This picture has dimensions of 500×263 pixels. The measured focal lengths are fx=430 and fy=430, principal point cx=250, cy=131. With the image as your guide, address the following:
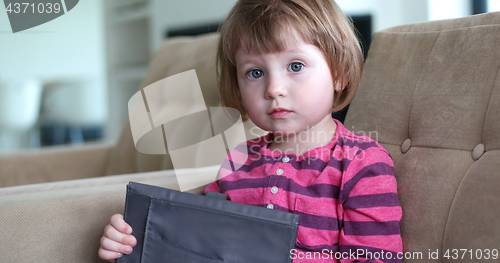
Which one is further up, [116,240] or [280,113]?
[280,113]

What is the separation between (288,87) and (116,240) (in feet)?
1.24

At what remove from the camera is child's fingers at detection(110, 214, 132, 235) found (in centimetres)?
69

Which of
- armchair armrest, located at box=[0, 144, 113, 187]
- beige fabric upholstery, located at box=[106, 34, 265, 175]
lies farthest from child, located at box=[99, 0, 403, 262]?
armchair armrest, located at box=[0, 144, 113, 187]

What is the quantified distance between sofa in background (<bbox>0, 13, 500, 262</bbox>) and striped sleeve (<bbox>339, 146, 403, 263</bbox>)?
0.06 meters

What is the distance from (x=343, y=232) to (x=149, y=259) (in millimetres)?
315

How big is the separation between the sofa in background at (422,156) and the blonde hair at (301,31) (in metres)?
0.11

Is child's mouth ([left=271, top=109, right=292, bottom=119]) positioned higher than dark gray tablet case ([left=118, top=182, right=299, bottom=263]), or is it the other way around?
child's mouth ([left=271, top=109, right=292, bottom=119])

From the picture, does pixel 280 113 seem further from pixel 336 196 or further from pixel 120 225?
pixel 120 225

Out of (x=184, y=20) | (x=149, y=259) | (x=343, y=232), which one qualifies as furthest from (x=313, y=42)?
(x=184, y=20)

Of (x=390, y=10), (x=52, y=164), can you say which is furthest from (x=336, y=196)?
(x=390, y=10)

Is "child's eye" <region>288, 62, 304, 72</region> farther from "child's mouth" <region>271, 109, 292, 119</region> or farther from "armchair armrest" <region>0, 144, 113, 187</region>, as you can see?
"armchair armrest" <region>0, 144, 113, 187</region>

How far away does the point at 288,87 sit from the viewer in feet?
2.43

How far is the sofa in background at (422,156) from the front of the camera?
67 cm

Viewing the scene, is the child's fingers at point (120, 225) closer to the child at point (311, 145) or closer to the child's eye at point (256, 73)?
the child at point (311, 145)
